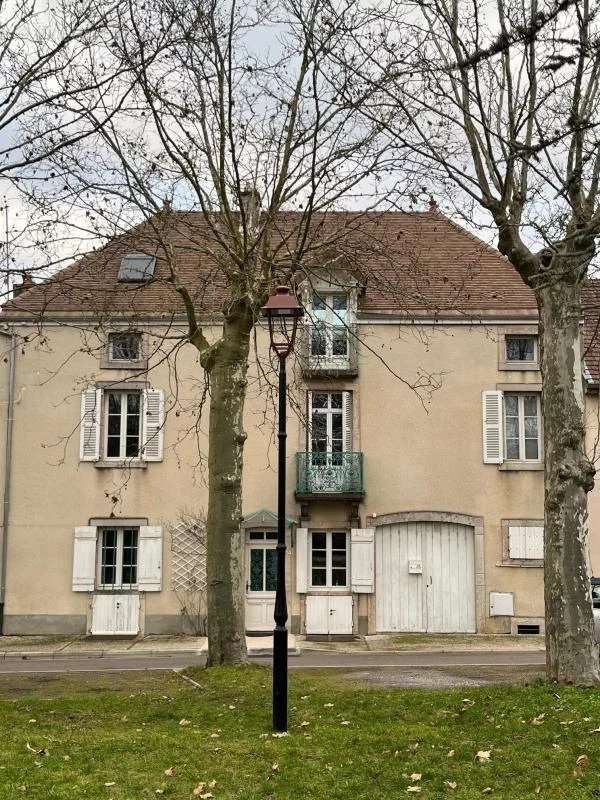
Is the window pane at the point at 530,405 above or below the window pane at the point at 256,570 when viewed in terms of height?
above

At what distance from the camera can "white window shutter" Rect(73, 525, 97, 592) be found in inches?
743

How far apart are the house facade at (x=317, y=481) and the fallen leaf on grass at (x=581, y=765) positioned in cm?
1263

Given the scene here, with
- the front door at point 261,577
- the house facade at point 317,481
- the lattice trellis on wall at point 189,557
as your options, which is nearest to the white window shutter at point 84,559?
the house facade at point 317,481

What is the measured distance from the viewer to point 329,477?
749 inches

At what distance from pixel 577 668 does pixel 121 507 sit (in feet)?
40.9

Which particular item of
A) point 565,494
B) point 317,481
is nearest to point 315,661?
point 317,481

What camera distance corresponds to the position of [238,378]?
445 inches

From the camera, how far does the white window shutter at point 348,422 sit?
1939cm

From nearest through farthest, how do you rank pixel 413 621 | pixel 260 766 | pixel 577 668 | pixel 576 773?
1. pixel 576 773
2. pixel 260 766
3. pixel 577 668
4. pixel 413 621

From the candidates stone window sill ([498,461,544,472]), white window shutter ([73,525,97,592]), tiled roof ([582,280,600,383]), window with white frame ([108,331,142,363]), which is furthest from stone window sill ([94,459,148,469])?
tiled roof ([582,280,600,383])

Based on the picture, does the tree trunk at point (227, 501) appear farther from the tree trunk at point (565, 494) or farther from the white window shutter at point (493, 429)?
the white window shutter at point (493, 429)

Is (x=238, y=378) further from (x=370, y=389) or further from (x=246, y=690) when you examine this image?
(x=370, y=389)

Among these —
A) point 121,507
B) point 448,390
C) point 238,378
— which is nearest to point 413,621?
point 448,390

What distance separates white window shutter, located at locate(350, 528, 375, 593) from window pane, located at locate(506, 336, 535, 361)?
5092 millimetres
